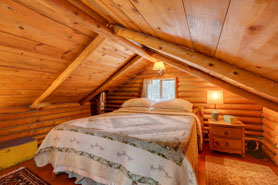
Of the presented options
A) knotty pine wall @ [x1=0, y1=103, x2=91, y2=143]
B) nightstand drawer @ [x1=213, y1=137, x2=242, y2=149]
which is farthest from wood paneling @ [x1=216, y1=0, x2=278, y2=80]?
knotty pine wall @ [x1=0, y1=103, x2=91, y2=143]

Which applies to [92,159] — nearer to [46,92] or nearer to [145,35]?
[145,35]

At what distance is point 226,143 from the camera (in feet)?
8.45

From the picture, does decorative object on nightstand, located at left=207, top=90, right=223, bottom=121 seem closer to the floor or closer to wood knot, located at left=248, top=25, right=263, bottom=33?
the floor

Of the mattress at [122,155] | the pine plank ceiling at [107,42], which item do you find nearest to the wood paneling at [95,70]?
the pine plank ceiling at [107,42]

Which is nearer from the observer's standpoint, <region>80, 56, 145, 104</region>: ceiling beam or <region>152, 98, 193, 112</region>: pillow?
<region>152, 98, 193, 112</region>: pillow

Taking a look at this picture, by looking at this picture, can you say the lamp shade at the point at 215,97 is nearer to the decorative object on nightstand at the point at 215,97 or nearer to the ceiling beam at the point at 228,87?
the decorative object on nightstand at the point at 215,97

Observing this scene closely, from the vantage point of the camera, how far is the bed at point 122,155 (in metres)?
1.18

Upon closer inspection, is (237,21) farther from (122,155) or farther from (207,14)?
(122,155)

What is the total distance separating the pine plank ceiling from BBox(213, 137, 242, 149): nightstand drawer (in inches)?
78.5

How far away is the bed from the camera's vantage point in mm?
1181

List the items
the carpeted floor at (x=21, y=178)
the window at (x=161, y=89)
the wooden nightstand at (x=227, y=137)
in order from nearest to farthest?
the carpeted floor at (x=21, y=178), the wooden nightstand at (x=227, y=137), the window at (x=161, y=89)

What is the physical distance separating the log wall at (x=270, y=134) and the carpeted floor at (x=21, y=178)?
3.80 metres

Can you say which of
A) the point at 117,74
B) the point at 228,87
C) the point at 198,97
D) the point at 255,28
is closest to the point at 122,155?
the point at 255,28

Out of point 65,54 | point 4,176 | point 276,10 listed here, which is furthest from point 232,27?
point 4,176
